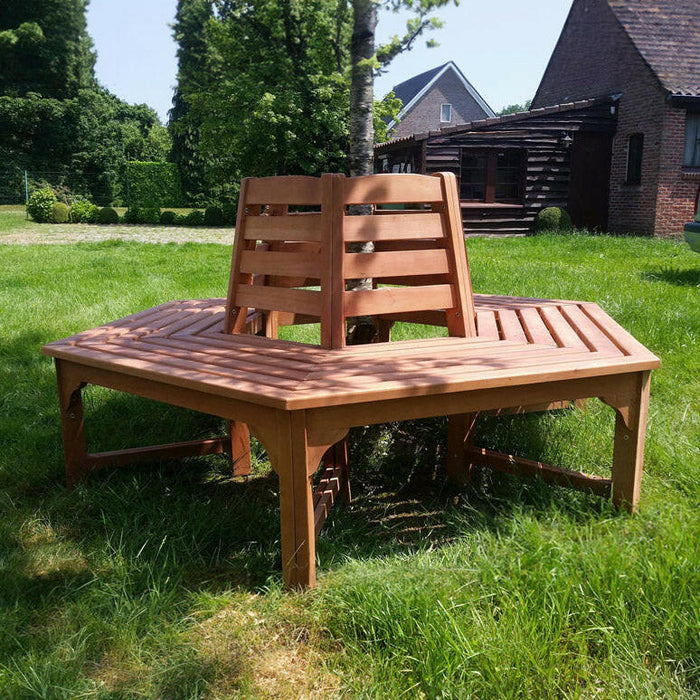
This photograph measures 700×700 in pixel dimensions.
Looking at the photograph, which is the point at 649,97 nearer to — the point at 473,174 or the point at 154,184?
the point at 473,174

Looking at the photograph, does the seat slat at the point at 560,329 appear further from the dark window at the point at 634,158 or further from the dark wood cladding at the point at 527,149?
the dark window at the point at 634,158

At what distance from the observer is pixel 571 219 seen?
18.9m

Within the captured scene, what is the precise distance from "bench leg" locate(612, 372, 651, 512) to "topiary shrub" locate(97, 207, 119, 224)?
86.9ft

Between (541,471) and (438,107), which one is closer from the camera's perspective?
(541,471)

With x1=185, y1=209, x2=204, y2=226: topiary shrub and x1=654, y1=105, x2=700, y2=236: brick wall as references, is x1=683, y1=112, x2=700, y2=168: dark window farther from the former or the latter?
x1=185, y1=209, x2=204, y2=226: topiary shrub

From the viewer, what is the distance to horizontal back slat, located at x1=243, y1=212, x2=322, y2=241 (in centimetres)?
266

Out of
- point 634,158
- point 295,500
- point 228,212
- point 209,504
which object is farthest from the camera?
point 228,212

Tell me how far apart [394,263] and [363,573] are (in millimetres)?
1139

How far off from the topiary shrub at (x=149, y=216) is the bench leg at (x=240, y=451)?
85.8ft

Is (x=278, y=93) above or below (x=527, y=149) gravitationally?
above

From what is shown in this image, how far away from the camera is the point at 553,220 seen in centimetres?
1788

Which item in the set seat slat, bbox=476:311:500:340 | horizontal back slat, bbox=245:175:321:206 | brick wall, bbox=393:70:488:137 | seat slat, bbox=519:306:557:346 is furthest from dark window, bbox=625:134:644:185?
brick wall, bbox=393:70:488:137

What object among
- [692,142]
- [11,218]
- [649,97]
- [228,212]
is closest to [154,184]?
[228,212]

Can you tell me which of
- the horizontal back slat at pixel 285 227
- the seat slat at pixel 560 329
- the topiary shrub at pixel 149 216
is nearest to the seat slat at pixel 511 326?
the seat slat at pixel 560 329
